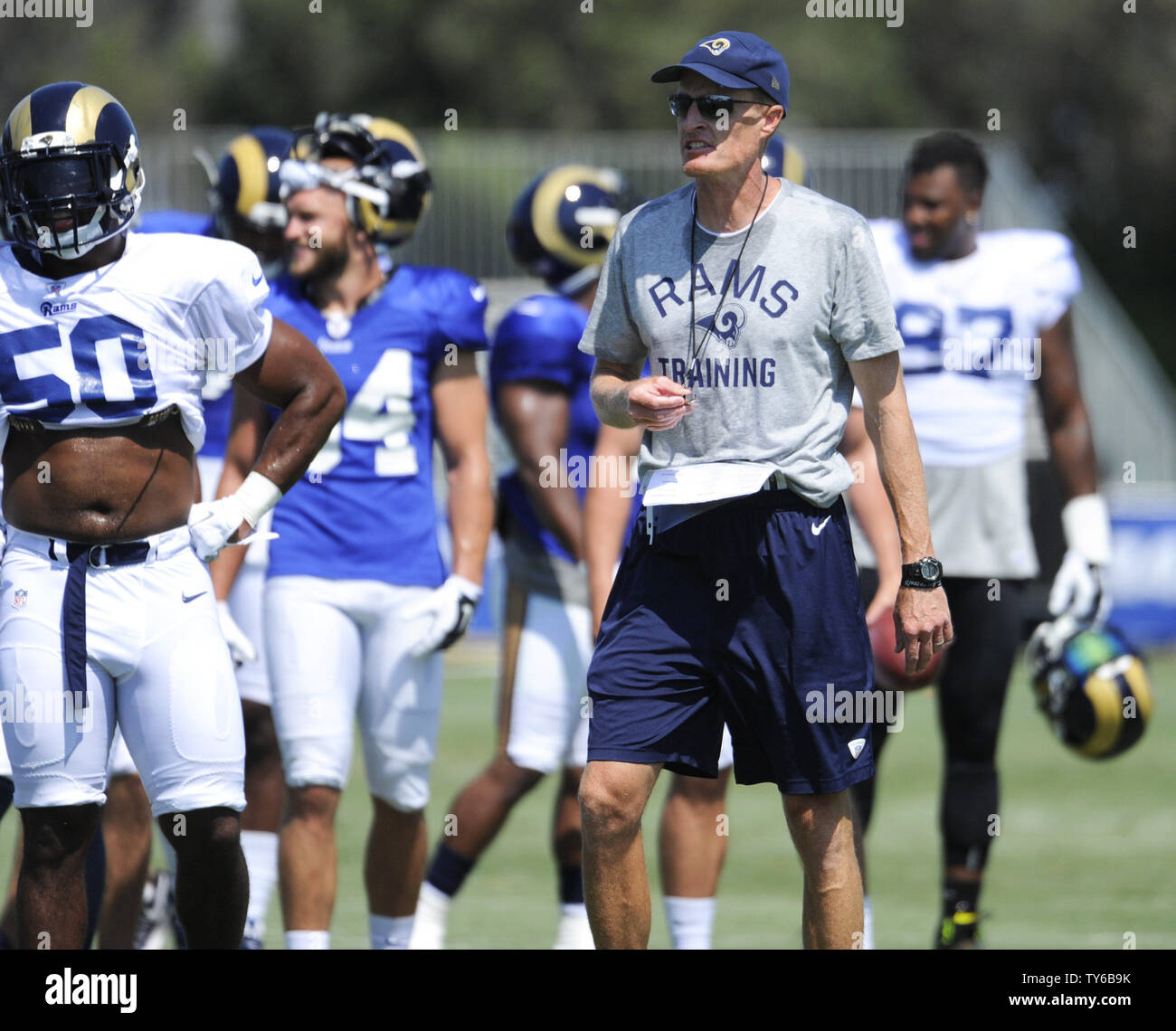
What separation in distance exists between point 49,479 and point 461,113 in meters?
28.1

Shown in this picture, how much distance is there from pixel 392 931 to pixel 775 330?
7.25ft

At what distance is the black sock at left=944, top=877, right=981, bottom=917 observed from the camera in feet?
18.9

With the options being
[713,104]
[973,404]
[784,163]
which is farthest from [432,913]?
[713,104]

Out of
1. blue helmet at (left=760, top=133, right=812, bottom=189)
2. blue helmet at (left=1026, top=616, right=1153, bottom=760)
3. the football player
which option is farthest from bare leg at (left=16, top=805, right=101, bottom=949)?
blue helmet at (left=1026, top=616, right=1153, bottom=760)

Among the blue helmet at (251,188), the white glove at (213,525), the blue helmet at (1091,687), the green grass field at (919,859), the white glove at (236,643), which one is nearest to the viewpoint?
the white glove at (213,525)

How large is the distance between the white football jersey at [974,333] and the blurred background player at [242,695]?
203 centimetres

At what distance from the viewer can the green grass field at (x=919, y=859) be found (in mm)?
6297

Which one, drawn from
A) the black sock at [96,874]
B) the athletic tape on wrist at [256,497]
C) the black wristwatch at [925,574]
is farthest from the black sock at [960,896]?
the athletic tape on wrist at [256,497]

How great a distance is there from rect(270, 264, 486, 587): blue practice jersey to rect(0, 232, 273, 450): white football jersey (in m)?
1.07

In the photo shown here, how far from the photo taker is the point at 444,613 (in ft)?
16.9

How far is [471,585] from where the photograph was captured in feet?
17.2

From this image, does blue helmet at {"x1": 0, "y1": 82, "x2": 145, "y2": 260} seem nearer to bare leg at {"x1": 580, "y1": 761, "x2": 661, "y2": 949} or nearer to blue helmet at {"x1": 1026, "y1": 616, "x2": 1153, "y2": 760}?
bare leg at {"x1": 580, "y1": 761, "x2": 661, "y2": 949}

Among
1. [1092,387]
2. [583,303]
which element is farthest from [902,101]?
[583,303]

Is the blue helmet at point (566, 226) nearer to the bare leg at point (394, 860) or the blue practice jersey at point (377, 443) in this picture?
the blue practice jersey at point (377, 443)
